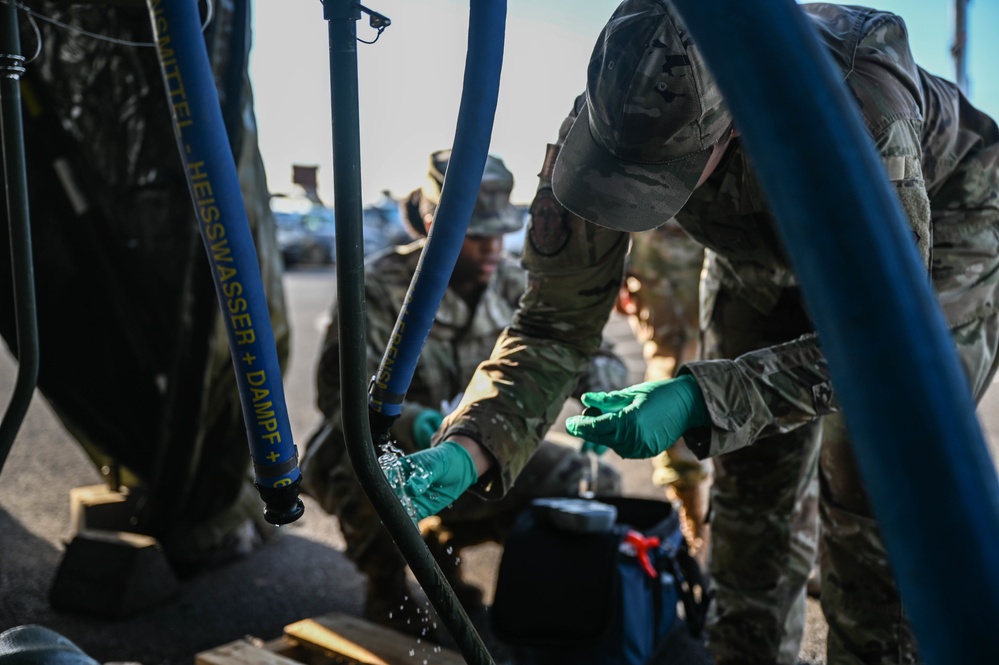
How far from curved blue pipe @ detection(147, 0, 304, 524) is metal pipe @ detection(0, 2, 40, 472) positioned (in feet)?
1.98

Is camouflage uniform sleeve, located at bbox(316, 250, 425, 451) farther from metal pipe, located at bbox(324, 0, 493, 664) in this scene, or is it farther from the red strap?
metal pipe, located at bbox(324, 0, 493, 664)

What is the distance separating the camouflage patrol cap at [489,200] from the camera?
2.62m

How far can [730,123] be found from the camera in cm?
128

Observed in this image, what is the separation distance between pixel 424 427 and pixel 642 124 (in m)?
1.17

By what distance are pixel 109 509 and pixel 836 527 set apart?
2.43m

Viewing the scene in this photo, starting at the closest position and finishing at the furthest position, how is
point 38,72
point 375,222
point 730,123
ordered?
point 730,123, point 38,72, point 375,222

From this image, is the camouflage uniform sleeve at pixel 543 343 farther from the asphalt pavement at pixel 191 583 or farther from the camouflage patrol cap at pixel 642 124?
the asphalt pavement at pixel 191 583

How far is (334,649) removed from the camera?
6.54 feet

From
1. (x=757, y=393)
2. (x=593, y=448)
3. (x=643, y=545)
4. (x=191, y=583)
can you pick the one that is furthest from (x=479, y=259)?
(x=757, y=393)

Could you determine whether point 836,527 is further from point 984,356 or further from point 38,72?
point 38,72

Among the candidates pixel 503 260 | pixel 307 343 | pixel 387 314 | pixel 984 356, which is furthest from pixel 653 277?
pixel 307 343

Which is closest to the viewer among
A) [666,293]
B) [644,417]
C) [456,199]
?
[456,199]

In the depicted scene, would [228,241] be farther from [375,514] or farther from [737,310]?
[375,514]

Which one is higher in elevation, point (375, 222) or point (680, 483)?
point (680, 483)
